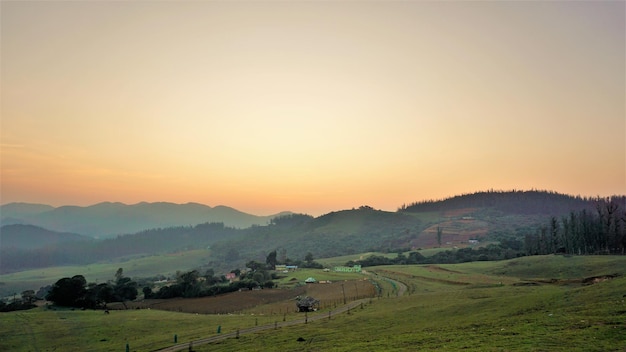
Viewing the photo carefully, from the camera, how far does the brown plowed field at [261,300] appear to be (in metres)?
102

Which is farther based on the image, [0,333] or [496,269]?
A: [496,269]

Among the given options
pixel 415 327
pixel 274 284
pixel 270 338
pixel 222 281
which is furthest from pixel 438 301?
pixel 222 281

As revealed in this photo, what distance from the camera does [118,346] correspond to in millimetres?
58969

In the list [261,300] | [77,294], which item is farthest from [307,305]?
[77,294]

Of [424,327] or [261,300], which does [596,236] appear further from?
[424,327]

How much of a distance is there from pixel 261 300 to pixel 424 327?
7928cm

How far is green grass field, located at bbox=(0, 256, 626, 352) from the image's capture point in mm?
31141

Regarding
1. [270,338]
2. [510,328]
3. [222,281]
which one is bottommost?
[222,281]

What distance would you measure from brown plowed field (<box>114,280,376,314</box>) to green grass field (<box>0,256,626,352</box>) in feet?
66.5

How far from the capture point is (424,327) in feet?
149

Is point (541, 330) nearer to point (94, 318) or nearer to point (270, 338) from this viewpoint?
point (270, 338)

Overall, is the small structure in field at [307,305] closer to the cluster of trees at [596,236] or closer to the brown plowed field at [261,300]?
the brown plowed field at [261,300]

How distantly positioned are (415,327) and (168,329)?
45.7 meters

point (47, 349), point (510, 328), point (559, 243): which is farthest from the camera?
point (559, 243)
